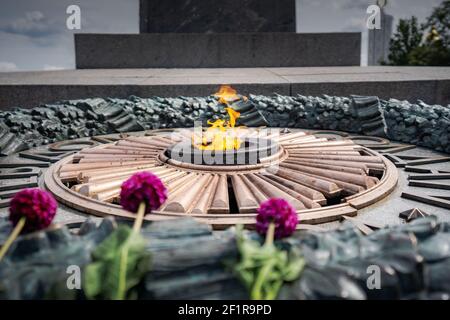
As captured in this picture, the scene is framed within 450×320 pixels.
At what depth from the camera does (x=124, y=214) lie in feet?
8.63

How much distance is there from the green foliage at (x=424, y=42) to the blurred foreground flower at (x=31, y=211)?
23.2m

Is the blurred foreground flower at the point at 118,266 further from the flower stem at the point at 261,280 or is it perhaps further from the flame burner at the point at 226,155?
the flame burner at the point at 226,155

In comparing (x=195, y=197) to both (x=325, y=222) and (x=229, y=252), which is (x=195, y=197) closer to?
(x=325, y=222)

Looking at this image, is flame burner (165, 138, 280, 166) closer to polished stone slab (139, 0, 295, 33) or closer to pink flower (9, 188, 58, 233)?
pink flower (9, 188, 58, 233)

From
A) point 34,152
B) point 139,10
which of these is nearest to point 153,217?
point 34,152

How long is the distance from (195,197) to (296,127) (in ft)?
10.1

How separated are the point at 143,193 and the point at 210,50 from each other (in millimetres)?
8993

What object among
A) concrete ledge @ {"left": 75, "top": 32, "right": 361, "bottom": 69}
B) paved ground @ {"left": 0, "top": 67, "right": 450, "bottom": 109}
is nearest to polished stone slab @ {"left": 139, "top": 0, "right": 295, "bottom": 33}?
concrete ledge @ {"left": 75, "top": 32, "right": 361, "bottom": 69}

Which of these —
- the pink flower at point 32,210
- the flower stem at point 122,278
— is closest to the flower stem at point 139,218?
the flower stem at point 122,278

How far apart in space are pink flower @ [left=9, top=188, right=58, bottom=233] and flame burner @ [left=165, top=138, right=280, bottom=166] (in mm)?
2011

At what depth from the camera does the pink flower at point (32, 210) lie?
4.93 ft

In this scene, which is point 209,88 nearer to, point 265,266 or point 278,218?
point 278,218

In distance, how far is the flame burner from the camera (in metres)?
3.48

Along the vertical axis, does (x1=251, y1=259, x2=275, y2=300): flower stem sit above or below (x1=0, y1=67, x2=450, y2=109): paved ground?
below
